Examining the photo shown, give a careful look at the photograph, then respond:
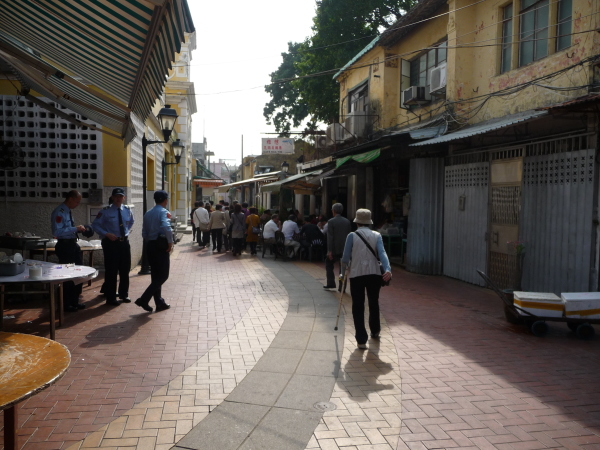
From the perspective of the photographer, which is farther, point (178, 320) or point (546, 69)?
point (546, 69)

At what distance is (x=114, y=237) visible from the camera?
7594 mm

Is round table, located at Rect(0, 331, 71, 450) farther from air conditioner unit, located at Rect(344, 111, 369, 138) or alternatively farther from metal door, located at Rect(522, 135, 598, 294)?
air conditioner unit, located at Rect(344, 111, 369, 138)

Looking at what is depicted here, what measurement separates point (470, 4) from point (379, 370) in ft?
29.8

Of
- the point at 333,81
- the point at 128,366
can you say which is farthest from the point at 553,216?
the point at 333,81

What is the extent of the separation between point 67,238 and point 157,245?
127 cm

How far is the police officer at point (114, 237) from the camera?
7.62m

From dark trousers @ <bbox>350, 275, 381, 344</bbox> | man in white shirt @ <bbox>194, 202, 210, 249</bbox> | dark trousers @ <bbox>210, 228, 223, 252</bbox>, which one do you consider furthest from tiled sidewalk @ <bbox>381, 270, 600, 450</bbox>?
man in white shirt @ <bbox>194, 202, 210, 249</bbox>

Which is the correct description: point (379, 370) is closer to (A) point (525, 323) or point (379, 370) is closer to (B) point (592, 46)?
(A) point (525, 323)

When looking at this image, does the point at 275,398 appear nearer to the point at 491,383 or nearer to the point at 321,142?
the point at 491,383

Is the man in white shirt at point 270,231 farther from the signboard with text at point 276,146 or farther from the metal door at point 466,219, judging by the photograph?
the signboard with text at point 276,146

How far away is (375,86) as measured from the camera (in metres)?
16.0

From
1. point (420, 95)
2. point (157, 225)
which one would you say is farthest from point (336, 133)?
point (157, 225)

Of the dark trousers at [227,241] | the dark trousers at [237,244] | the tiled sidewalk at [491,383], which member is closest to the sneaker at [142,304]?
the tiled sidewalk at [491,383]

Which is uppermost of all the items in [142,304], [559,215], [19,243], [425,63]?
[425,63]
